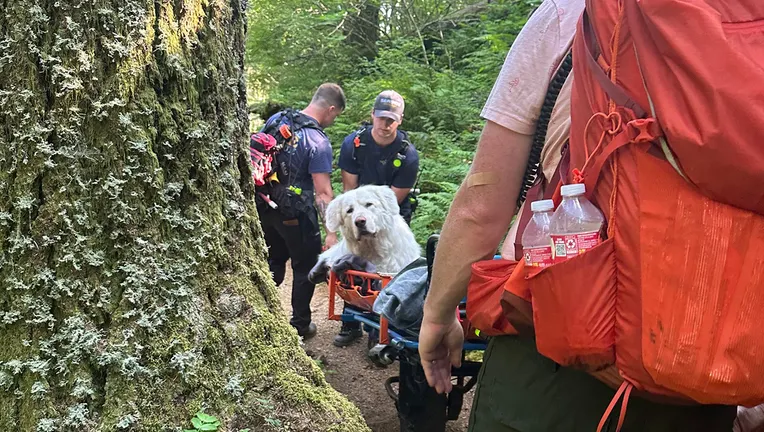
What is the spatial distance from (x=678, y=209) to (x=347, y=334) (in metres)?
5.50

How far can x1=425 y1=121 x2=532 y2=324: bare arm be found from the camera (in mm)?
1453

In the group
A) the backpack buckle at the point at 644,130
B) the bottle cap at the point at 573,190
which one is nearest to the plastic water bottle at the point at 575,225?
the bottle cap at the point at 573,190

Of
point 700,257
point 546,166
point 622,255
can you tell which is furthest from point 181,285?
point 700,257

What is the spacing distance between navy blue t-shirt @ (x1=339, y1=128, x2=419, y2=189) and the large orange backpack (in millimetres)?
5833

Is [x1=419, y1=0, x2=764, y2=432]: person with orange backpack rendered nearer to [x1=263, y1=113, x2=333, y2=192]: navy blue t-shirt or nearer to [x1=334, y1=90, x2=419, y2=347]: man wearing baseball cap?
[x1=263, y1=113, x2=333, y2=192]: navy blue t-shirt

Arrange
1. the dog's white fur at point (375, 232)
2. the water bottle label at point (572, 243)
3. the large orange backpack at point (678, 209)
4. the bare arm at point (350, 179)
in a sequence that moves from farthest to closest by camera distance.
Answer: the bare arm at point (350, 179) < the dog's white fur at point (375, 232) < the water bottle label at point (572, 243) < the large orange backpack at point (678, 209)

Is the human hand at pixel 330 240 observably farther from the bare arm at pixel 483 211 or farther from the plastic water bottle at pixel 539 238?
the plastic water bottle at pixel 539 238

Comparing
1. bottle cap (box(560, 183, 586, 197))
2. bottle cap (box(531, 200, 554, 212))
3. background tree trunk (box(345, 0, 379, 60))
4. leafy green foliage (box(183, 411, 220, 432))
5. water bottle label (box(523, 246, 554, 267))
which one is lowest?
leafy green foliage (box(183, 411, 220, 432))

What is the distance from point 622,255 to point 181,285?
1.62 metres

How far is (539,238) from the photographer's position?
4.16ft

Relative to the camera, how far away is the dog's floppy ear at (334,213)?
624cm

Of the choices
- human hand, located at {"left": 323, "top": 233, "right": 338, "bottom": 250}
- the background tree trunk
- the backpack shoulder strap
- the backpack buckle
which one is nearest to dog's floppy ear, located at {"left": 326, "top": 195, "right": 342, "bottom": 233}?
human hand, located at {"left": 323, "top": 233, "right": 338, "bottom": 250}

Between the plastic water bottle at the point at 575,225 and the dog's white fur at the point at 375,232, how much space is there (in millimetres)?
4662

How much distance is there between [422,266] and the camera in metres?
3.59
